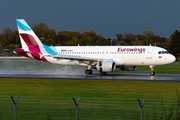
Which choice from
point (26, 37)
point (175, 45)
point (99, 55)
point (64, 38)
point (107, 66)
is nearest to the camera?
point (107, 66)

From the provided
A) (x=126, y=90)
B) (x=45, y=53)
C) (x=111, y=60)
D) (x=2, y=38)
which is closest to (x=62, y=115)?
(x=126, y=90)

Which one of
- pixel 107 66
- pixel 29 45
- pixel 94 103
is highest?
pixel 29 45

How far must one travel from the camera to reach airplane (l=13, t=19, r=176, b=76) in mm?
34750

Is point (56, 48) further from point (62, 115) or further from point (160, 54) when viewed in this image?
point (62, 115)

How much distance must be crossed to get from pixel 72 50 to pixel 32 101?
2152cm

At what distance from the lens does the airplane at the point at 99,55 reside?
1368 inches

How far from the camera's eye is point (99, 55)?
36906 mm

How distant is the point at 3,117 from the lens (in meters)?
13.1

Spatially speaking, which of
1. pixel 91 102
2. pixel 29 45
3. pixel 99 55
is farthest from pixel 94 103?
pixel 29 45

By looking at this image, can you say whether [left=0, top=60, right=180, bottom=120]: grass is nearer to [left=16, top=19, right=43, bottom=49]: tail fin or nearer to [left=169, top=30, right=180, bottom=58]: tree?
[left=16, top=19, right=43, bottom=49]: tail fin

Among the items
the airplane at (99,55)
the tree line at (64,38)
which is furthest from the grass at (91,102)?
the tree line at (64,38)

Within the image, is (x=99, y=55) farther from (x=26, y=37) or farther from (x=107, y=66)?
(x=26, y=37)

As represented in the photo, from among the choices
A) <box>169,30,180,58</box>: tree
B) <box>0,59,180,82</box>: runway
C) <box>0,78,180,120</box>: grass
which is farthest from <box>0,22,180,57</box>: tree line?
<box>0,78,180,120</box>: grass

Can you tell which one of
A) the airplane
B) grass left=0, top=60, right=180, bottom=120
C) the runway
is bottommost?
grass left=0, top=60, right=180, bottom=120
